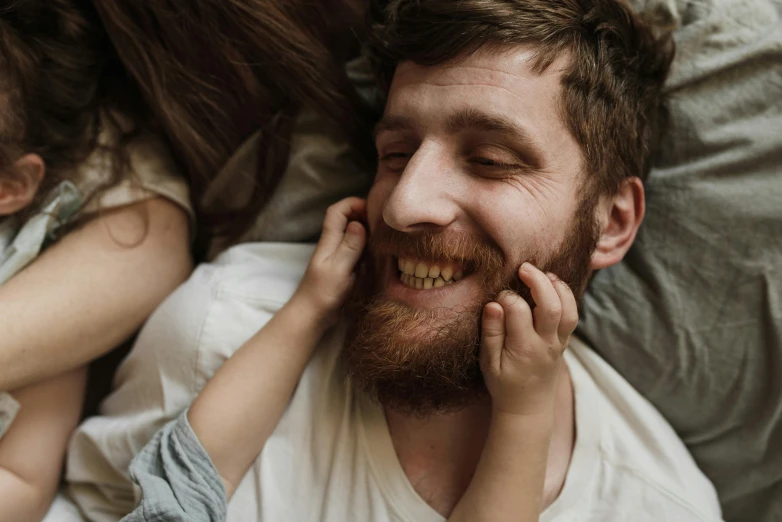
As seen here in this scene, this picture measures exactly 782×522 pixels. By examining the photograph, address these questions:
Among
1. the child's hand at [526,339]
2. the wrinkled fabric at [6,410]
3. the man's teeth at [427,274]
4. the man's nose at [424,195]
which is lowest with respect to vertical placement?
the wrinkled fabric at [6,410]

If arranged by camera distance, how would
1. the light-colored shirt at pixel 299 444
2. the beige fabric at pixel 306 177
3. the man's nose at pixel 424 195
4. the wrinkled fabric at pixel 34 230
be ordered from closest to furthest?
the man's nose at pixel 424 195 < the light-colored shirt at pixel 299 444 < the wrinkled fabric at pixel 34 230 < the beige fabric at pixel 306 177

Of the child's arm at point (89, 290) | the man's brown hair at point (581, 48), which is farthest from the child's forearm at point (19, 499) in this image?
the man's brown hair at point (581, 48)

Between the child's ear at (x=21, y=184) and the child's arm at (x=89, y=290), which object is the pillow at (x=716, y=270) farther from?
the child's ear at (x=21, y=184)

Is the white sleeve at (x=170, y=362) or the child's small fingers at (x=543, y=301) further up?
the child's small fingers at (x=543, y=301)

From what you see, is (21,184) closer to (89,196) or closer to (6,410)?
(89,196)

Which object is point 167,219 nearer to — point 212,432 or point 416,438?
point 212,432

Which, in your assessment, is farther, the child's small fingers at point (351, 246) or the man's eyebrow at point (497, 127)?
the child's small fingers at point (351, 246)

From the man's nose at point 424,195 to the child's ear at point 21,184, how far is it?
0.69 meters

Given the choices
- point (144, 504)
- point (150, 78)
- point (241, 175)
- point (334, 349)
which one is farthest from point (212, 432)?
point (150, 78)

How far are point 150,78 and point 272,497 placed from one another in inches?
31.4

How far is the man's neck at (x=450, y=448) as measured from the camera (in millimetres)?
1183

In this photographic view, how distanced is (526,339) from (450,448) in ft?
0.92

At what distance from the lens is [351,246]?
120cm

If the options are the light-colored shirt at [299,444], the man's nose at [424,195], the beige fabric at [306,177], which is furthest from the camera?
the beige fabric at [306,177]
